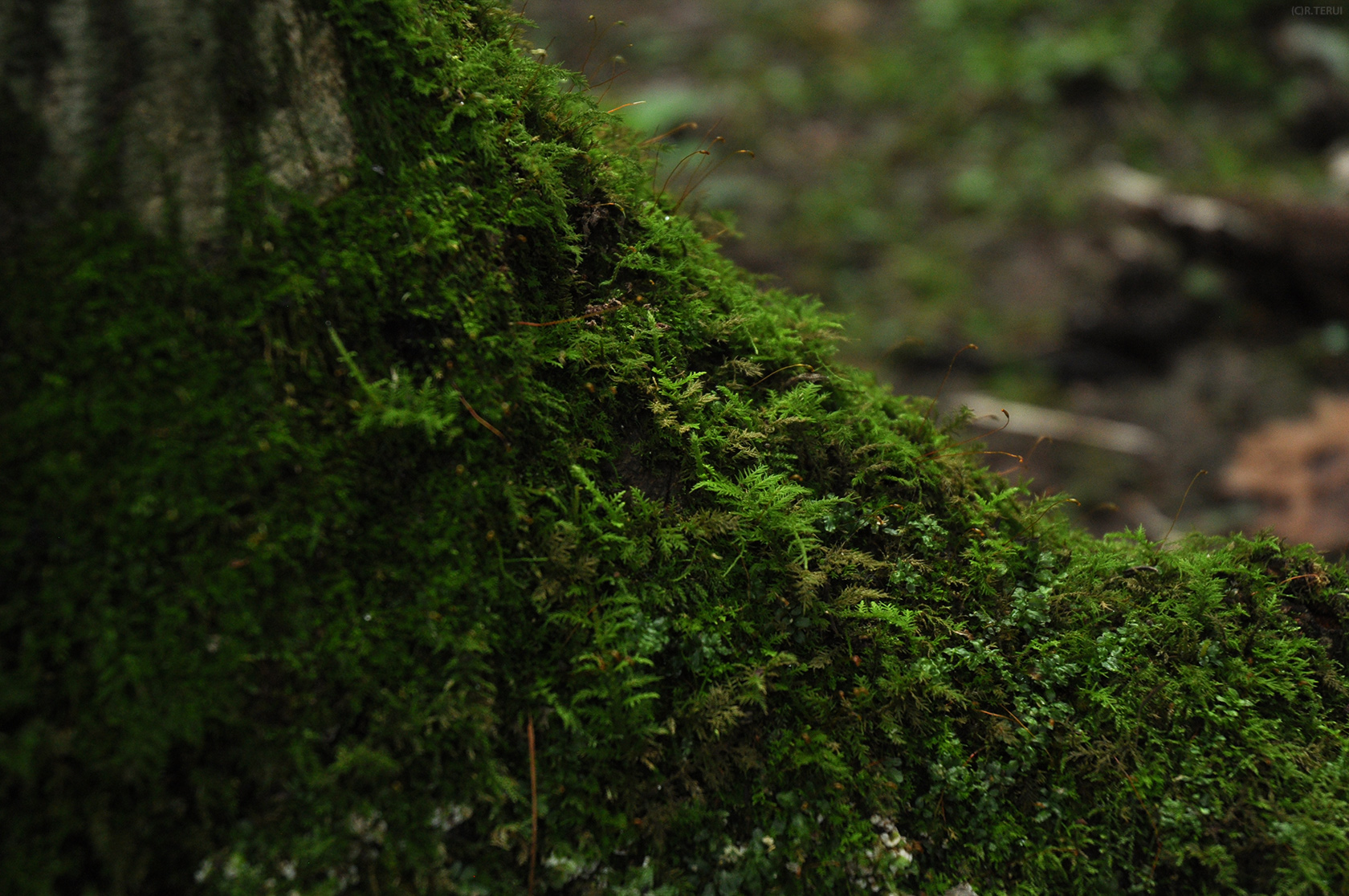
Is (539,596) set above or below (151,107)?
below

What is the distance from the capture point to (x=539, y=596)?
1.92 meters

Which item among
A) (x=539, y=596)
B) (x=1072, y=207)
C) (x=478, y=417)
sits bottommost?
(x=1072, y=207)

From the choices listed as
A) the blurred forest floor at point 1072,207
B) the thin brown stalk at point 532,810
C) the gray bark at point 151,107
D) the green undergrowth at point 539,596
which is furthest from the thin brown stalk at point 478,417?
the blurred forest floor at point 1072,207

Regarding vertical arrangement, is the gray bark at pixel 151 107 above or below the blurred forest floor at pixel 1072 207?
above

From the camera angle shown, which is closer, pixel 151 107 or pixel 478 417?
pixel 151 107

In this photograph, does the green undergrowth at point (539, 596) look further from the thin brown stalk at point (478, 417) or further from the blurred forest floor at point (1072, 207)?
the blurred forest floor at point (1072, 207)

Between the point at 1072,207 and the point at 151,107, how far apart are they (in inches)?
310

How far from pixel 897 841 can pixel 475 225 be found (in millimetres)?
1996

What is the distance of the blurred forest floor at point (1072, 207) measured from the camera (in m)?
6.13

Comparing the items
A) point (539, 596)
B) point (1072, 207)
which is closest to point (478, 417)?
point (539, 596)

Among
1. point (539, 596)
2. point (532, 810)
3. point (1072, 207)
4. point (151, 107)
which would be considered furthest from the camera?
point (1072, 207)

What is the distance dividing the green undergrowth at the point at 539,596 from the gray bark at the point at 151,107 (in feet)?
0.25

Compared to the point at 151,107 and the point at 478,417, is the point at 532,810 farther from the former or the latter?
the point at 151,107

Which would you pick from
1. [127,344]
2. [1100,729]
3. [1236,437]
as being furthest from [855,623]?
[1236,437]
